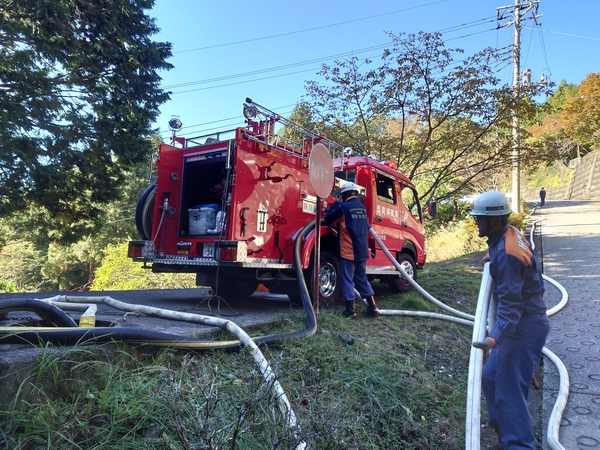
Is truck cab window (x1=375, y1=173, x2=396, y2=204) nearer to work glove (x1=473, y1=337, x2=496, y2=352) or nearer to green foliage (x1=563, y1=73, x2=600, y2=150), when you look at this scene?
work glove (x1=473, y1=337, x2=496, y2=352)

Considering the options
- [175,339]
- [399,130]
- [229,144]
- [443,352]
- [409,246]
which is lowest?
[443,352]

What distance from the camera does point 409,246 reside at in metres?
8.01

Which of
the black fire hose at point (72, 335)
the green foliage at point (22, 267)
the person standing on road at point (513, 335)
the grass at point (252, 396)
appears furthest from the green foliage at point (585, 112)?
the green foliage at point (22, 267)

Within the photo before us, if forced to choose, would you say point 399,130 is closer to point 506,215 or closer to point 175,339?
point 506,215

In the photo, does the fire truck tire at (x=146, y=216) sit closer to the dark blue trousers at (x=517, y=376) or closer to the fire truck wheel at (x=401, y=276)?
the fire truck wheel at (x=401, y=276)


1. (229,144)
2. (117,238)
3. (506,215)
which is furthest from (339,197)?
(117,238)

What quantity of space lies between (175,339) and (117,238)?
23.4m

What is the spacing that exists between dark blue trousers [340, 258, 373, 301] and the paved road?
2.23 metres

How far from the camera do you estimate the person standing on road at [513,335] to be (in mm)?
2723

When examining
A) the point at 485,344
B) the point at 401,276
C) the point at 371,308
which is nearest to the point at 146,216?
the point at 371,308

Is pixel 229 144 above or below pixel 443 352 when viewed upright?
above

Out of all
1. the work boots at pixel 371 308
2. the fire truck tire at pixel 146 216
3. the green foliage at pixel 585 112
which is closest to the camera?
the work boots at pixel 371 308

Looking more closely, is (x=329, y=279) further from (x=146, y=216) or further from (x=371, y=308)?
(x=146, y=216)

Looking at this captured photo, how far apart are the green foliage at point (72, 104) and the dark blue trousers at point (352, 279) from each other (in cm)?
706
